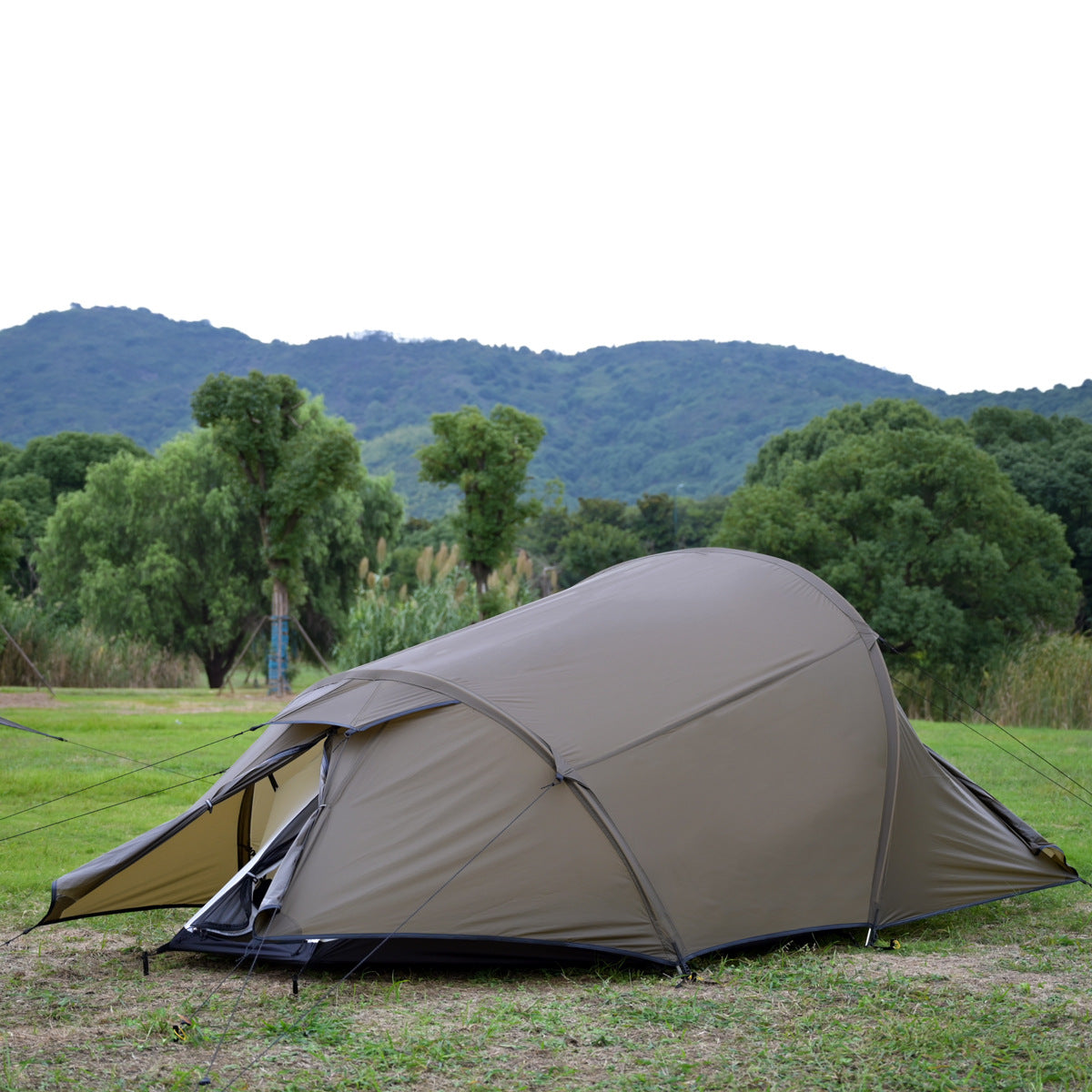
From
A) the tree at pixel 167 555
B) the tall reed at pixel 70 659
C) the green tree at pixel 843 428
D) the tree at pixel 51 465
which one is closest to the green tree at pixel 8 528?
the tall reed at pixel 70 659

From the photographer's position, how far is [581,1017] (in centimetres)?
446

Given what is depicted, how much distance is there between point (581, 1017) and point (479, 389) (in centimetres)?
10218

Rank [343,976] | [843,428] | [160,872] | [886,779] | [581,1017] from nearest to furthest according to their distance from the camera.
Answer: [581,1017] < [343,976] < [886,779] < [160,872] < [843,428]

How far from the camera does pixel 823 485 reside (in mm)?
23672

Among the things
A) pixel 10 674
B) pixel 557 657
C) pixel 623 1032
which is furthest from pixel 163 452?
pixel 623 1032

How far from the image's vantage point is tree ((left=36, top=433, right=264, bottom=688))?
28500mm

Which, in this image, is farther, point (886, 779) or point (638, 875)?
point (886, 779)

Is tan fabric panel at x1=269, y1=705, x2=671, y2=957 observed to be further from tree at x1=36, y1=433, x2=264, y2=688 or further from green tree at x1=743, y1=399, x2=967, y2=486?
green tree at x1=743, y1=399, x2=967, y2=486

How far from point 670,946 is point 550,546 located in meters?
53.0

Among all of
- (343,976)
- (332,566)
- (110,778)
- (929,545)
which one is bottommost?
(110,778)

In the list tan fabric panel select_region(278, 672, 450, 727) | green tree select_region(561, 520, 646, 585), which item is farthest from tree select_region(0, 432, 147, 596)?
tan fabric panel select_region(278, 672, 450, 727)

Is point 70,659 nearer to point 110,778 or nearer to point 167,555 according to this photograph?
point 167,555

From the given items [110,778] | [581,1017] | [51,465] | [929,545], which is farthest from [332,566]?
[581,1017]

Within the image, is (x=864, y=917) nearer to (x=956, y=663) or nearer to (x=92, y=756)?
(x=92, y=756)
